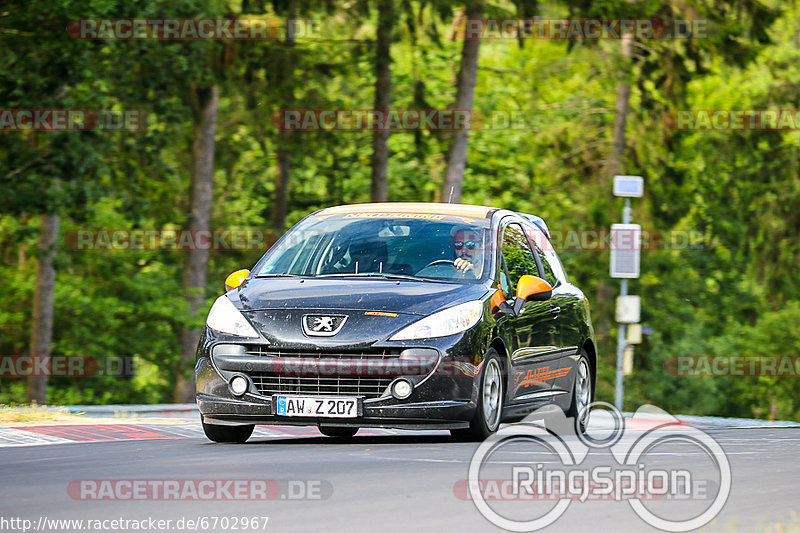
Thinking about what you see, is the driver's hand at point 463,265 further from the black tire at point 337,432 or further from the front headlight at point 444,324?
the black tire at point 337,432

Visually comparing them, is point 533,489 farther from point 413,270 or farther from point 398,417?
point 413,270

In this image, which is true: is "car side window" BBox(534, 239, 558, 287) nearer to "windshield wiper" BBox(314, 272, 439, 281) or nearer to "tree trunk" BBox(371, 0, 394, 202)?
"windshield wiper" BBox(314, 272, 439, 281)

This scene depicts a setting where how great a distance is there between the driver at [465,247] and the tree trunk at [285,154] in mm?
22748

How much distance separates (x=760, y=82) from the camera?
5159 cm

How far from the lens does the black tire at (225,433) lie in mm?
10617

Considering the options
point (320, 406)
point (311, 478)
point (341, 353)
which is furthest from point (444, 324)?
point (311, 478)

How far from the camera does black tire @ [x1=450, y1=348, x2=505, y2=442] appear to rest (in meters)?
10.2

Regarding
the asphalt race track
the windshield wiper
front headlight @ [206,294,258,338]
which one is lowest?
the asphalt race track

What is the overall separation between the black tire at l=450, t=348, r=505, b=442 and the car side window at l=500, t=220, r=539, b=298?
76 cm

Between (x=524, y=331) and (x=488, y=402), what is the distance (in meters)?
0.98

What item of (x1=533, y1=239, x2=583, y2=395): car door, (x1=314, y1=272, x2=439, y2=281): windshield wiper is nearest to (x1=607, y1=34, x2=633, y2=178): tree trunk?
(x1=533, y1=239, x2=583, y2=395): car door

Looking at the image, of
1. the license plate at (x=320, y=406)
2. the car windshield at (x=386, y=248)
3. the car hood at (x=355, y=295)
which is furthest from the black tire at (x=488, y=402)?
the license plate at (x=320, y=406)

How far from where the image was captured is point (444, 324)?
10031mm

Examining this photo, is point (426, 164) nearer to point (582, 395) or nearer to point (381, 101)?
point (381, 101)
